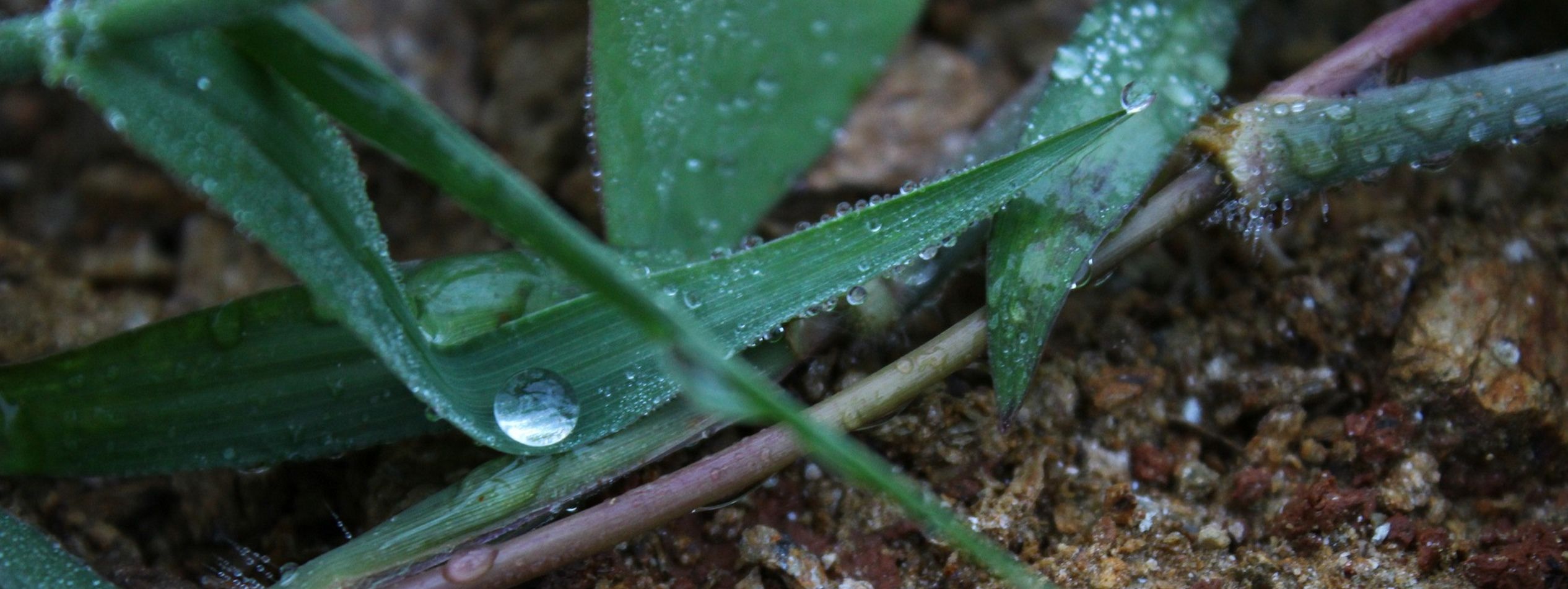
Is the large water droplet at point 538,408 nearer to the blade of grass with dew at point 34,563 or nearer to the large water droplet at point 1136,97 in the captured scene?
the blade of grass with dew at point 34,563

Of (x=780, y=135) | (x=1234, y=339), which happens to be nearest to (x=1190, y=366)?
(x=1234, y=339)

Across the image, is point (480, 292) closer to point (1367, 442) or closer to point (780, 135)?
point (780, 135)

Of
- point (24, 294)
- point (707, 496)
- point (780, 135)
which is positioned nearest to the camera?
point (707, 496)

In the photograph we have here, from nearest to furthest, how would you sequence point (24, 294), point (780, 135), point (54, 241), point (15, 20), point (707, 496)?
1. point (15, 20)
2. point (707, 496)
3. point (780, 135)
4. point (24, 294)
5. point (54, 241)

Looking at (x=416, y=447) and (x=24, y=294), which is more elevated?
(x=24, y=294)

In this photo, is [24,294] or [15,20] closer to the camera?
[15,20]

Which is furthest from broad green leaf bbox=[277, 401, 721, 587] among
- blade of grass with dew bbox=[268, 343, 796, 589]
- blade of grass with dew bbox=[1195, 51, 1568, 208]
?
blade of grass with dew bbox=[1195, 51, 1568, 208]

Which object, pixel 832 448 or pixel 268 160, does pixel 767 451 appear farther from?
pixel 268 160

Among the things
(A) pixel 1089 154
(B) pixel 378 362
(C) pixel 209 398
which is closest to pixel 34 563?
(C) pixel 209 398
